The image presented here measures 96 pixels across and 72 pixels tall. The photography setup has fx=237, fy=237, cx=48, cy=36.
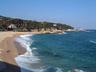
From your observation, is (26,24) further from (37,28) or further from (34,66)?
(34,66)

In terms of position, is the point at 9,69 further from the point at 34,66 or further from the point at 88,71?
the point at 88,71

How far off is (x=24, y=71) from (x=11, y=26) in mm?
103334

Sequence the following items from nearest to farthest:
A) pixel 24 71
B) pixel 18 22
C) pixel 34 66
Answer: pixel 24 71 → pixel 34 66 → pixel 18 22

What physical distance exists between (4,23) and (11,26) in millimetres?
4556

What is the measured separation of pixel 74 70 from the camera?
67.6 ft

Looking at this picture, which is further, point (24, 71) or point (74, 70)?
point (74, 70)

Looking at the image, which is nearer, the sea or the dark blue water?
the sea

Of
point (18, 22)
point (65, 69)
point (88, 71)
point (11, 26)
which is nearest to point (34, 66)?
point (65, 69)

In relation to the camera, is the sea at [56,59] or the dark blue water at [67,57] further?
the dark blue water at [67,57]

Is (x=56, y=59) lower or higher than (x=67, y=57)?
higher

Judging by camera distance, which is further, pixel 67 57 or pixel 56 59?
pixel 67 57

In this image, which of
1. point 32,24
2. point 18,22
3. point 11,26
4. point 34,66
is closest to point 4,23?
point 11,26

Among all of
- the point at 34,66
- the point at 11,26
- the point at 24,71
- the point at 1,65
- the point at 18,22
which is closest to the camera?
the point at 24,71

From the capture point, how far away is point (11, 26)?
121m
